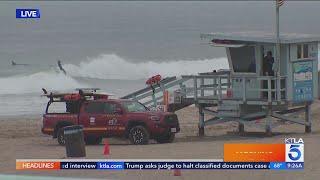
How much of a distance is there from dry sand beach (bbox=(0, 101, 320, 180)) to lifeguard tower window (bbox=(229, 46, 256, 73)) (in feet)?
7.31

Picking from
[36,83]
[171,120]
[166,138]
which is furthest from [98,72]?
[171,120]

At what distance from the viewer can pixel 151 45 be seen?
109375mm

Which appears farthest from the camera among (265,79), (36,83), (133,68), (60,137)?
(133,68)

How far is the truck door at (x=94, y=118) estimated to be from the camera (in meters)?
23.6

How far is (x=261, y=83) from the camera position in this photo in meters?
24.6

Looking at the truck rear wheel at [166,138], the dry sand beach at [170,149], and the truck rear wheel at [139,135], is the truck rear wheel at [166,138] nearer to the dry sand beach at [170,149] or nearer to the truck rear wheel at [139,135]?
the dry sand beach at [170,149]

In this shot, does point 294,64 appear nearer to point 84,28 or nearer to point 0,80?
point 0,80

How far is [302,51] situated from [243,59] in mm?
2031

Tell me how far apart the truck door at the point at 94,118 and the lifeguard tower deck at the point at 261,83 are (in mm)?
3343

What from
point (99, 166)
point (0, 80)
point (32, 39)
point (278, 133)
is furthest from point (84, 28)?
point (99, 166)

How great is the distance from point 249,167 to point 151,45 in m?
95.0

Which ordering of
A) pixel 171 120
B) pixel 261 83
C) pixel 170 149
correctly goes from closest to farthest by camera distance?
pixel 170 149 → pixel 171 120 → pixel 261 83

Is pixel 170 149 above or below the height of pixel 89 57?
below

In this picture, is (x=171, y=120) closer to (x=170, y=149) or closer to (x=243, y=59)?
(x=170, y=149)
